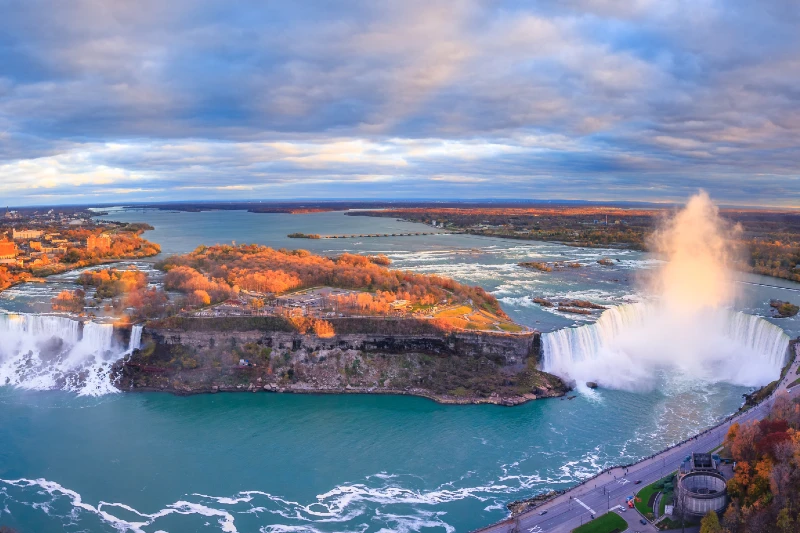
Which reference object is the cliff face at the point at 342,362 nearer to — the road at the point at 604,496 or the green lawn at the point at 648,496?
the road at the point at 604,496

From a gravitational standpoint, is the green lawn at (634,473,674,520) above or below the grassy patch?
above

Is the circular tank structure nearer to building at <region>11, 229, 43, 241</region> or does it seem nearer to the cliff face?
the cliff face

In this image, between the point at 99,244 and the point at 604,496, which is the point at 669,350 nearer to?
the point at 604,496

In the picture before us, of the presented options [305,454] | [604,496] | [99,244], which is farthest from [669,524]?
[99,244]

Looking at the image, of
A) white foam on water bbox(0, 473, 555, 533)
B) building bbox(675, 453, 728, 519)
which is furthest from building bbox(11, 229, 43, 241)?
building bbox(675, 453, 728, 519)

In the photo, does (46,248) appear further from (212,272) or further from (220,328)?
(220,328)

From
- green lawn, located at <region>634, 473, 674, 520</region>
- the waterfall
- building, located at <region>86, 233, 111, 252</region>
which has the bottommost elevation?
green lawn, located at <region>634, 473, 674, 520</region>
